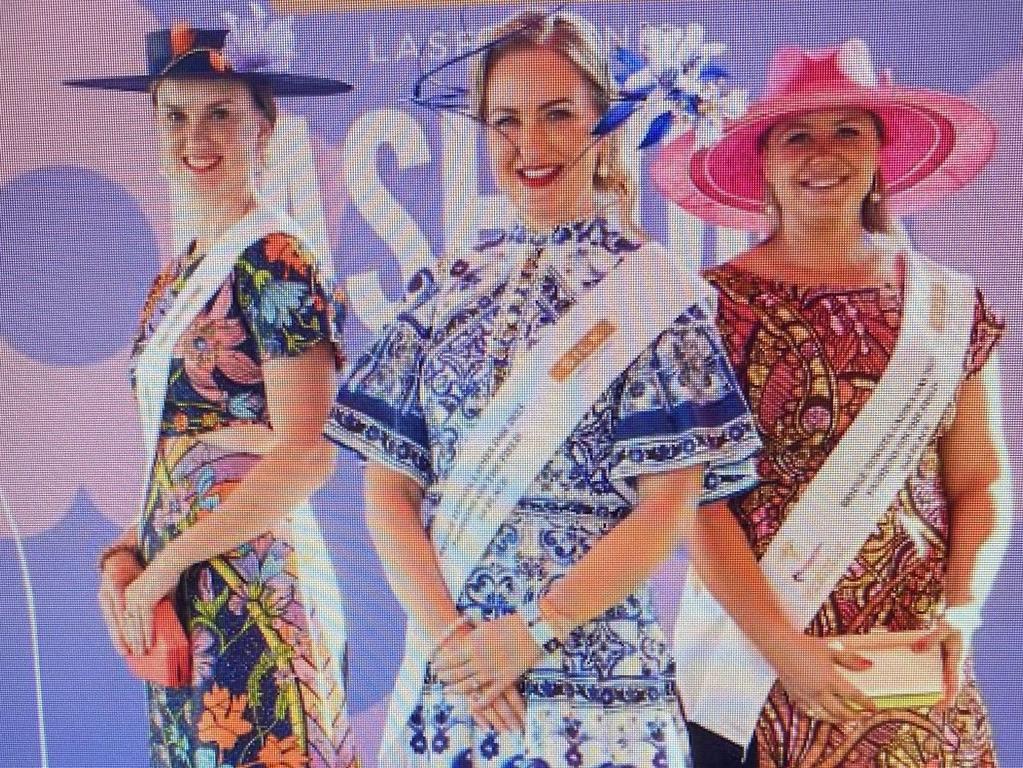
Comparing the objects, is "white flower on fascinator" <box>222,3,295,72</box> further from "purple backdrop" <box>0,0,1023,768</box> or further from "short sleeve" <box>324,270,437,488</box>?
"short sleeve" <box>324,270,437,488</box>

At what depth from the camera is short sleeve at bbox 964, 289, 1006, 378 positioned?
6.81ft

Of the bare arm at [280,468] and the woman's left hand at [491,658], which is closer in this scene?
the woman's left hand at [491,658]

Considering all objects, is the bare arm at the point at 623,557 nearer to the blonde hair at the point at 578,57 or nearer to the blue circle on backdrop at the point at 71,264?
the blonde hair at the point at 578,57

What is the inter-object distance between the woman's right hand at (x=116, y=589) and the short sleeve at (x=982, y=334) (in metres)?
1.19

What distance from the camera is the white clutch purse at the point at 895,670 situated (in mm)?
2066

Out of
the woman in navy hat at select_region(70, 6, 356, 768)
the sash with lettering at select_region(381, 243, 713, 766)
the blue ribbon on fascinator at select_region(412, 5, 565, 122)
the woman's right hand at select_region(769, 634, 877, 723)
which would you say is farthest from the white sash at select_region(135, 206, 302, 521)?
the woman's right hand at select_region(769, 634, 877, 723)

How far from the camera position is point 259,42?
2246mm

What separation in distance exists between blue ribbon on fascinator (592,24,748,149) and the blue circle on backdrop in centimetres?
72

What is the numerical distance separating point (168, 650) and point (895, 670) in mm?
997

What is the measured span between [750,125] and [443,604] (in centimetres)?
73

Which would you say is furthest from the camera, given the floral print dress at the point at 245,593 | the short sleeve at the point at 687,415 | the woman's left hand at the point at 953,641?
the floral print dress at the point at 245,593

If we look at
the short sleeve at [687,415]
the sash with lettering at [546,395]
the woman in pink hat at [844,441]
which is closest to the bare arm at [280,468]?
the sash with lettering at [546,395]

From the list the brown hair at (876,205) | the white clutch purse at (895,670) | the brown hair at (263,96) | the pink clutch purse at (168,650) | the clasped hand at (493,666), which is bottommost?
the white clutch purse at (895,670)

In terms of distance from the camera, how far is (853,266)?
2.06 metres
